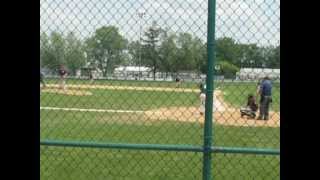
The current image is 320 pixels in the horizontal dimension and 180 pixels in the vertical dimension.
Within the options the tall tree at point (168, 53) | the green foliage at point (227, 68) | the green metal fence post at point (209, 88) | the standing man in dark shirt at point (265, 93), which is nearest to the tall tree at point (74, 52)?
the tall tree at point (168, 53)

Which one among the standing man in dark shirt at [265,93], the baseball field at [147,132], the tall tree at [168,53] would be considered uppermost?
the tall tree at [168,53]

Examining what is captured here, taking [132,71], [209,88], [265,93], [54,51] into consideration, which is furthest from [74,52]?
[265,93]

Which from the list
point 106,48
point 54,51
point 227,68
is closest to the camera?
point 227,68

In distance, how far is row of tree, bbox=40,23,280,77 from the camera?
13.8 ft

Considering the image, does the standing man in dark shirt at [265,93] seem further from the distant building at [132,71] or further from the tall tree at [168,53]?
the distant building at [132,71]

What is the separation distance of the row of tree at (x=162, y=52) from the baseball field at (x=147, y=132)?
0.24m

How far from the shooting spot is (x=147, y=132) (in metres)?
11.3

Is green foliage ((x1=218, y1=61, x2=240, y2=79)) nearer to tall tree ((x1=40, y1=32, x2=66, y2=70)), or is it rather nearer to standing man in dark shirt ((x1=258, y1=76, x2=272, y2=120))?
standing man in dark shirt ((x1=258, y1=76, x2=272, y2=120))

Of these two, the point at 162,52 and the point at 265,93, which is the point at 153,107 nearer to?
the point at 265,93

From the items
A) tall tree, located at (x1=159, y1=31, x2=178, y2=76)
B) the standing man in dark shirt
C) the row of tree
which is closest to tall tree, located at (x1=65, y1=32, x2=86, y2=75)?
the row of tree

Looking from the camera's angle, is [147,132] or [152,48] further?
[147,132]

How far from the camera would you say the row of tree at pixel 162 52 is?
4.21 m

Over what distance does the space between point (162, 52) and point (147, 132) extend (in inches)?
271
